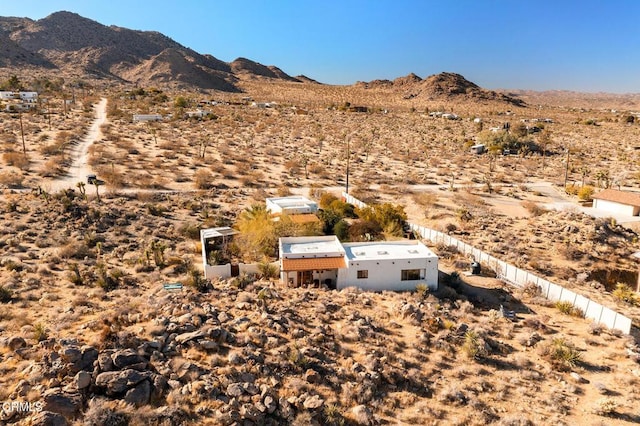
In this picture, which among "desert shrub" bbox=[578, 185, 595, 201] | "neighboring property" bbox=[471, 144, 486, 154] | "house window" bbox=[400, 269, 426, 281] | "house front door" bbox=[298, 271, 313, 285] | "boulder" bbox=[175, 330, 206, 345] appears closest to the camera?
"boulder" bbox=[175, 330, 206, 345]

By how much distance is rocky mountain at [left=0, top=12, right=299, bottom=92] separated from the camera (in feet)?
454

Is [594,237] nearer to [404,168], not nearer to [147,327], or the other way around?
[404,168]

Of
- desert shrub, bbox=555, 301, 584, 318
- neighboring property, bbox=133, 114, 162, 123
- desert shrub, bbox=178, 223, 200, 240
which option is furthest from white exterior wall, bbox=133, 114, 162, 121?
desert shrub, bbox=555, 301, 584, 318

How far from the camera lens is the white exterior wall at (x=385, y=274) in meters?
22.8

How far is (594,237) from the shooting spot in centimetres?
3175

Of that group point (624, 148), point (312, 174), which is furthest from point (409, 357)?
point (624, 148)

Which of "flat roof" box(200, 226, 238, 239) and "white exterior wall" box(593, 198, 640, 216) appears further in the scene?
"white exterior wall" box(593, 198, 640, 216)

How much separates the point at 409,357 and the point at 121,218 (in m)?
24.1

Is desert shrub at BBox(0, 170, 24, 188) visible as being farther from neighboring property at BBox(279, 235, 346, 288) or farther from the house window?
the house window

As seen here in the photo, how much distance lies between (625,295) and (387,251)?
516 inches

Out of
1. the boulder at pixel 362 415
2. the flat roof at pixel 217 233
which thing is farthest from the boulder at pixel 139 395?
the flat roof at pixel 217 233

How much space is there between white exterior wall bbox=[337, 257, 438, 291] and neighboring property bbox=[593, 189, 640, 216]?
24059mm

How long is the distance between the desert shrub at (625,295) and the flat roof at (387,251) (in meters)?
10.3

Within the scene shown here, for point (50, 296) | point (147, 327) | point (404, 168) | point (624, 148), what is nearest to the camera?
point (147, 327)
